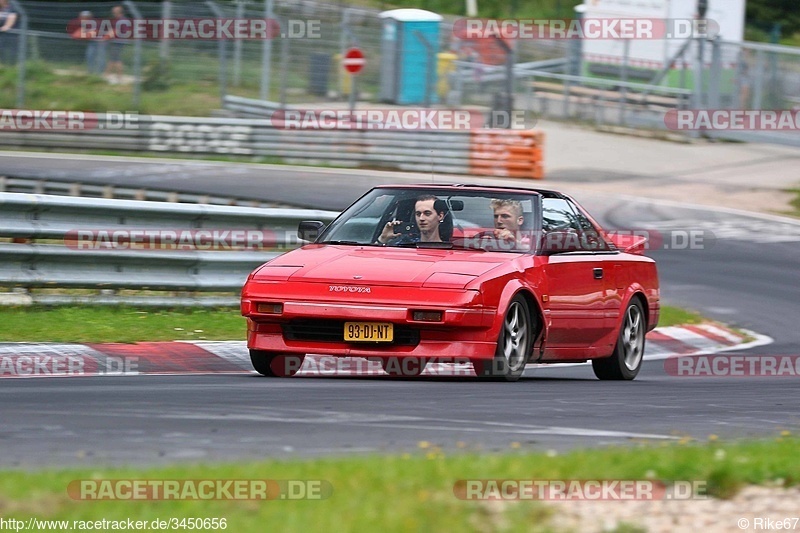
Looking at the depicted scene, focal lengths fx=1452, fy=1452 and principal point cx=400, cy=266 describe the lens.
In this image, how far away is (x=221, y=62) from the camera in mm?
29500

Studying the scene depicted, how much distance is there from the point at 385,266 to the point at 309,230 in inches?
52.7

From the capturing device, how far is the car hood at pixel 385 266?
29.8 feet

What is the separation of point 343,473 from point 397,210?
514 cm

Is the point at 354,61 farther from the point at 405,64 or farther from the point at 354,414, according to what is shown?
the point at 354,414

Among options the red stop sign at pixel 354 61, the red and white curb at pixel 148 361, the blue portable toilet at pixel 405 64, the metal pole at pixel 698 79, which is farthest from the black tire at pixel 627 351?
the metal pole at pixel 698 79

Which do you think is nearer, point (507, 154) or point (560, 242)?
point (560, 242)

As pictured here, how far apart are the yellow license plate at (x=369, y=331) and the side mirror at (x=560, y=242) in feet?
5.02

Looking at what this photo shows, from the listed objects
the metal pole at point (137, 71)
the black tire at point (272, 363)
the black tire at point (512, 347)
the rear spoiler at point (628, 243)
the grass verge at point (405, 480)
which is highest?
the metal pole at point (137, 71)

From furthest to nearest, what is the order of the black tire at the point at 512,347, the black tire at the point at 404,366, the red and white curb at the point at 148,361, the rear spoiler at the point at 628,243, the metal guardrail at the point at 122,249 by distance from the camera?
the metal guardrail at the point at 122,249, the rear spoiler at the point at 628,243, the red and white curb at the point at 148,361, the black tire at the point at 404,366, the black tire at the point at 512,347

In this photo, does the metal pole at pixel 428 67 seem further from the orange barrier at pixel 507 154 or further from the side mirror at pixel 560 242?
the side mirror at pixel 560 242

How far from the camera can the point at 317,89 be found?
2989 centimetres

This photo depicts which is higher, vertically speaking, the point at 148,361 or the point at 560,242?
the point at 560,242

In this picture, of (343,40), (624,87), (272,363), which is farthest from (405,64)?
(272,363)

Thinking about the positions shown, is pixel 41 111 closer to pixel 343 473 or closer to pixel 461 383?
pixel 461 383
